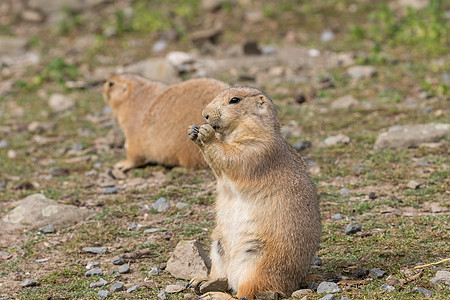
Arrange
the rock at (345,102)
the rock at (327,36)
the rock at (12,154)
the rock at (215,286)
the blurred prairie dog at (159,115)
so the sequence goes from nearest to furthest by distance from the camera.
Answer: the rock at (215,286)
the blurred prairie dog at (159,115)
the rock at (12,154)
the rock at (345,102)
the rock at (327,36)

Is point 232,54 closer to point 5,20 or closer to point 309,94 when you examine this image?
point 309,94

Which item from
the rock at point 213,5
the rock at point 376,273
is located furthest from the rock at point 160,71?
the rock at point 376,273

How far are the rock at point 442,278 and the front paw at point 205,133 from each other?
75.6 inches

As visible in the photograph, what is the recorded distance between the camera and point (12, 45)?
1537 centimetres

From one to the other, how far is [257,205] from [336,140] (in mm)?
4434

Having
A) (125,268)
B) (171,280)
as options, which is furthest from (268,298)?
(125,268)

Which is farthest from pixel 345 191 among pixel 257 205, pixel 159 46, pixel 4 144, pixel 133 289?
pixel 159 46

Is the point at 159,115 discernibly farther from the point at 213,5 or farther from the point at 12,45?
the point at 213,5

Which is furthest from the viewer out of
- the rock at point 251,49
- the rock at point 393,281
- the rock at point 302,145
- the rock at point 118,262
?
the rock at point 251,49

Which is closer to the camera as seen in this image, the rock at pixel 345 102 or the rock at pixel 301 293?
the rock at pixel 301 293

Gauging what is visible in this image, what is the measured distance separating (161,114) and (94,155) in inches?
58.6

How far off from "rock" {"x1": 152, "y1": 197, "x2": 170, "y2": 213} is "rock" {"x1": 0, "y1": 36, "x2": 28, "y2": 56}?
8821 millimetres

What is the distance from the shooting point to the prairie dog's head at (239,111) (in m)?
5.23

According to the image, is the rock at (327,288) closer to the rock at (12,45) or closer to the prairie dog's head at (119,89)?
the prairie dog's head at (119,89)
